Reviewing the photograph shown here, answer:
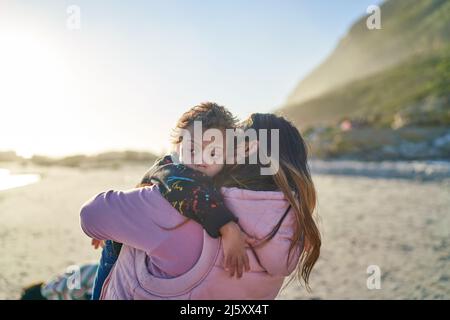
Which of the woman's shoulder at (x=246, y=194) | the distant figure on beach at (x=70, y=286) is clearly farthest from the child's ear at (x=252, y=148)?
the distant figure on beach at (x=70, y=286)

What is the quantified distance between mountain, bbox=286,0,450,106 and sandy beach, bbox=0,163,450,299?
51.6 m

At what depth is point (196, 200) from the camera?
1771mm

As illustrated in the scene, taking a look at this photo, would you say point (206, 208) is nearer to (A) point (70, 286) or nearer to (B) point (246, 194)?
(B) point (246, 194)

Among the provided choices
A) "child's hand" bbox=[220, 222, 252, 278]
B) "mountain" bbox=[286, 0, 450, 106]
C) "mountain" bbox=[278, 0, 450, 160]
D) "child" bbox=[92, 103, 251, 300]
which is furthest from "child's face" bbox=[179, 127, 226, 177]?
"mountain" bbox=[286, 0, 450, 106]

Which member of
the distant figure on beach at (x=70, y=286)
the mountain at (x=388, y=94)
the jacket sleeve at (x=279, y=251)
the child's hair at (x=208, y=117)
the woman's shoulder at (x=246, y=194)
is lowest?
the distant figure on beach at (x=70, y=286)

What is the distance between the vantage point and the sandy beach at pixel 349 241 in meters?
4.82

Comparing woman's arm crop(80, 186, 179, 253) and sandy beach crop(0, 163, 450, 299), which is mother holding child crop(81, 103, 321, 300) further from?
sandy beach crop(0, 163, 450, 299)

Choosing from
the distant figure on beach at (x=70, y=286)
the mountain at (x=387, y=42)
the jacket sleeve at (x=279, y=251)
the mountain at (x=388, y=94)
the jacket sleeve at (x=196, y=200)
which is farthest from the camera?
the mountain at (x=387, y=42)

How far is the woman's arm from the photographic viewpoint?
1813 mm

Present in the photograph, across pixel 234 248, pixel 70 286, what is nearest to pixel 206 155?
pixel 234 248

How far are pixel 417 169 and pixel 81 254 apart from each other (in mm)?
13288

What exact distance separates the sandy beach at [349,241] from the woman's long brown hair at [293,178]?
2.73m

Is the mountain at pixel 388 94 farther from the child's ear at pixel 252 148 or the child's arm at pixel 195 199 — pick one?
the child's arm at pixel 195 199

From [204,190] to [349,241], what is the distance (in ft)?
18.7
